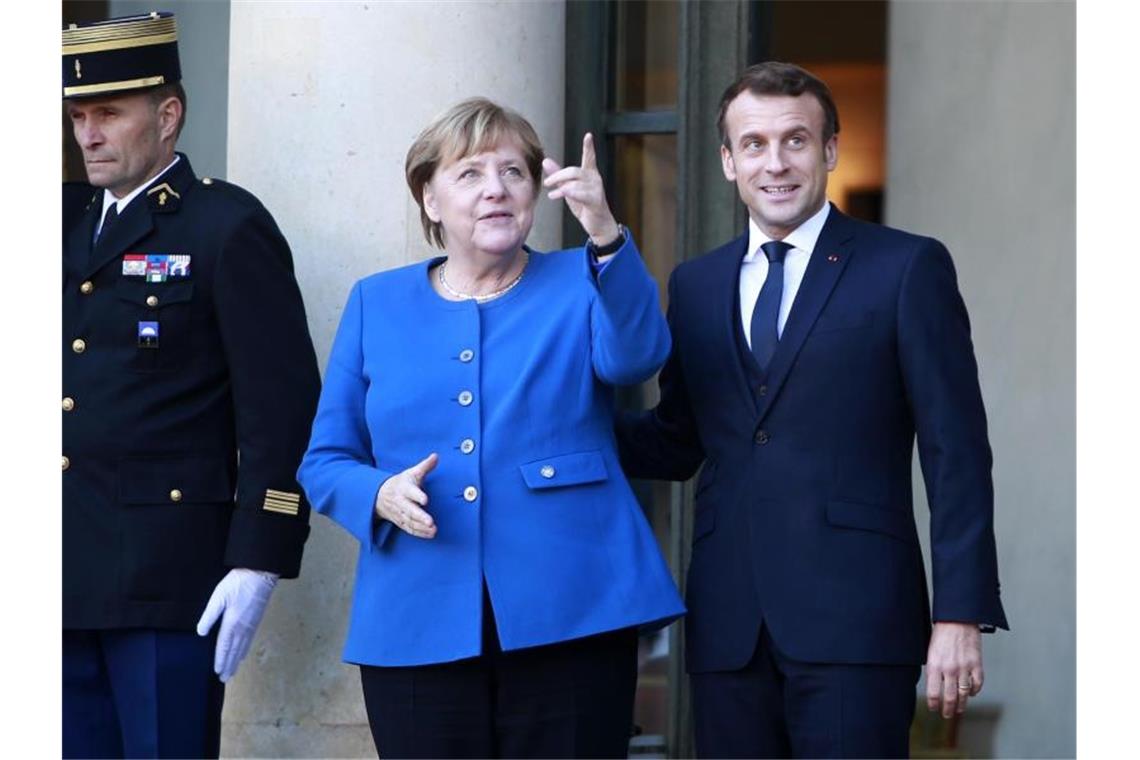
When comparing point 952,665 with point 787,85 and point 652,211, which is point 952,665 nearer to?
point 787,85

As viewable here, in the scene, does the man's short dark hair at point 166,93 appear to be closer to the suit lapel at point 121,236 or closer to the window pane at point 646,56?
the suit lapel at point 121,236

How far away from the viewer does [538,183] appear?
4117mm

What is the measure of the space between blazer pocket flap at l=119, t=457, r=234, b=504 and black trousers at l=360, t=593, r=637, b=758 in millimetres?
749

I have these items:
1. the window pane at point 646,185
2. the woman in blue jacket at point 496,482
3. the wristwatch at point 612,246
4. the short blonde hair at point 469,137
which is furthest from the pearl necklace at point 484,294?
the window pane at point 646,185

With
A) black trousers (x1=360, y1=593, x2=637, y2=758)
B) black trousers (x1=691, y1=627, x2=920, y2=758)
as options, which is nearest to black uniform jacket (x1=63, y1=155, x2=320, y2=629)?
black trousers (x1=360, y1=593, x2=637, y2=758)

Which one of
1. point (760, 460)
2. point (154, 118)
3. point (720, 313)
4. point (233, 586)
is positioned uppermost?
point (154, 118)

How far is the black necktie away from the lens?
466cm

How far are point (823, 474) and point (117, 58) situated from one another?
174 centimetres

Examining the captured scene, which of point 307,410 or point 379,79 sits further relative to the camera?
point 379,79

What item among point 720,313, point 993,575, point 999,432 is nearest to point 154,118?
point 720,313

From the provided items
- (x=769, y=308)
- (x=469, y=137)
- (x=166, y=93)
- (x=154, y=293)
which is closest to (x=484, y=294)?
(x=469, y=137)

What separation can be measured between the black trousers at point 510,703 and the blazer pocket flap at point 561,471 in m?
0.23

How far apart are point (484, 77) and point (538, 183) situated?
1.06m
